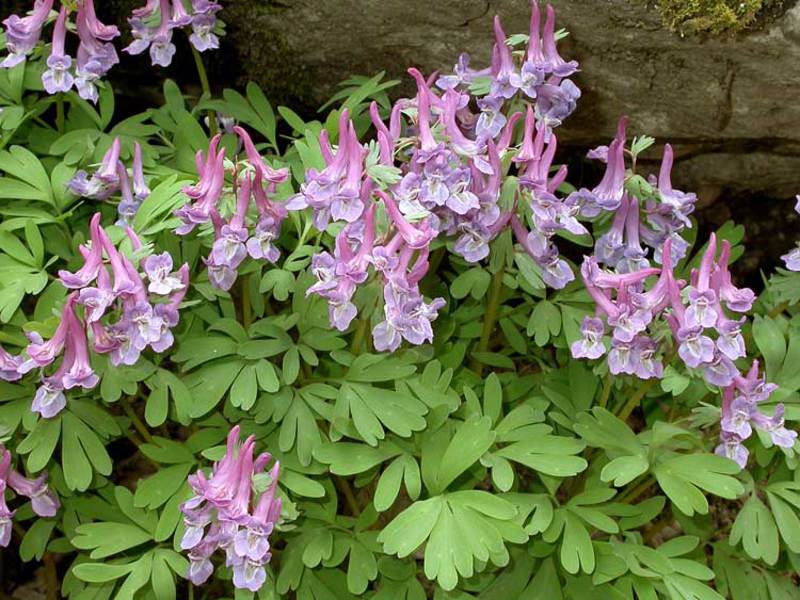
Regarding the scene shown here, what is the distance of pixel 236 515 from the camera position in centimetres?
232

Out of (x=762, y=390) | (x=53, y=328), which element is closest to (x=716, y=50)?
(x=762, y=390)

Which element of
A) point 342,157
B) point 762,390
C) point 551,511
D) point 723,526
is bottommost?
point 723,526

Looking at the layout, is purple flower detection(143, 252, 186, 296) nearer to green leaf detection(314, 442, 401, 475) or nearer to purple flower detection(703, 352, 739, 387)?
green leaf detection(314, 442, 401, 475)

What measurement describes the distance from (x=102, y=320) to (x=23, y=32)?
1.11m

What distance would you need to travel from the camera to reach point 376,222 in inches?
100

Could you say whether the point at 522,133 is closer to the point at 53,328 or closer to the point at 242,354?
the point at 242,354

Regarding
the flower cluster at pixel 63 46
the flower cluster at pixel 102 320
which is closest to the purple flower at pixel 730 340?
the flower cluster at pixel 102 320

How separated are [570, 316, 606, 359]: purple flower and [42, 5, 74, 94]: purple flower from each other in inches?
71.9

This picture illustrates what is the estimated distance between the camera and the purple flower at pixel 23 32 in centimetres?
307

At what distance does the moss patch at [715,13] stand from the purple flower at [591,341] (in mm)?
1314

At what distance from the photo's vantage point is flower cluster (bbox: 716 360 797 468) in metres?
2.62

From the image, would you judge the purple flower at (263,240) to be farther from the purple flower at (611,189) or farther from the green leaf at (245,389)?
the purple flower at (611,189)

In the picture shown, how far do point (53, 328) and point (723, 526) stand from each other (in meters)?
2.70

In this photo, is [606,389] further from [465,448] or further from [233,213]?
[233,213]
